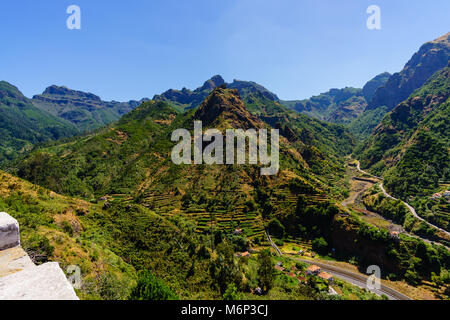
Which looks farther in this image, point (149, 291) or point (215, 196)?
point (215, 196)

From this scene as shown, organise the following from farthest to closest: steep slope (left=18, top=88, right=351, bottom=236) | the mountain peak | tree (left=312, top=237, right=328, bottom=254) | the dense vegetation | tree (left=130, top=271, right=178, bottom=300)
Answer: the mountain peak < the dense vegetation < steep slope (left=18, top=88, right=351, bottom=236) < tree (left=312, top=237, right=328, bottom=254) < tree (left=130, top=271, right=178, bottom=300)

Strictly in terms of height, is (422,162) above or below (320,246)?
above

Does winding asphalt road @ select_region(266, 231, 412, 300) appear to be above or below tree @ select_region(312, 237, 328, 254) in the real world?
below

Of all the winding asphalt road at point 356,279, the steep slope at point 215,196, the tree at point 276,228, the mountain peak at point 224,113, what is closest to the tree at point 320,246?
the steep slope at point 215,196

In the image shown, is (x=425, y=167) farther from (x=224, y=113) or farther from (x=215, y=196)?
(x=224, y=113)

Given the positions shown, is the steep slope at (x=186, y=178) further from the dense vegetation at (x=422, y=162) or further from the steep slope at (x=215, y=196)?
the dense vegetation at (x=422, y=162)

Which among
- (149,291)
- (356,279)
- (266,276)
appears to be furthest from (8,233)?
(356,279)

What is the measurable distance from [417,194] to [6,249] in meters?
155

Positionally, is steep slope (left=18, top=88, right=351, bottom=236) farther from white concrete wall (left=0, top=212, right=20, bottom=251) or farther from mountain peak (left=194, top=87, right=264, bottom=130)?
white concrete wall (left=0, top=212, right=20, bottom=251)

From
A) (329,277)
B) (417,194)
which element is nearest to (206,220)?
(329,277)

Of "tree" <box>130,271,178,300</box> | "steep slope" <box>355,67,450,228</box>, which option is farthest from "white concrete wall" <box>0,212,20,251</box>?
"steep slope" <box>355,67,450,228</box>

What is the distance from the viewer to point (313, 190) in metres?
90.8

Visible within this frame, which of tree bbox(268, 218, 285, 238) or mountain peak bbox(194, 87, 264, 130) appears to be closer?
tree bbox(268, 218, 285, 238)
